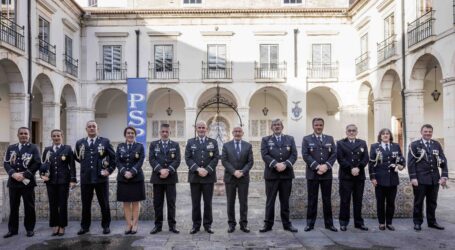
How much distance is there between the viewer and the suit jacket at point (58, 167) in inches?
253

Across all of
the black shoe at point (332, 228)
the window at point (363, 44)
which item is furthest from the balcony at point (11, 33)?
the window at point (363, 44)

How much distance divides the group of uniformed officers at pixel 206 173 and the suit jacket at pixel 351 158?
0.6 inches

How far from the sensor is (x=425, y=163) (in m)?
6.84

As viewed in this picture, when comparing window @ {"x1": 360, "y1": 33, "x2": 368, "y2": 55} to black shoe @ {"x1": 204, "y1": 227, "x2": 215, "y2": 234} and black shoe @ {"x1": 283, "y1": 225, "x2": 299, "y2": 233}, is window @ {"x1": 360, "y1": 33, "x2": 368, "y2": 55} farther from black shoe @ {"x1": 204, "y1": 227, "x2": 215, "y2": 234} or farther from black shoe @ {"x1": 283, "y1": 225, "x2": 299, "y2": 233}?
black shoe @ {"x1": 204, "y1": 227, "x2": 215, "y2": 234}

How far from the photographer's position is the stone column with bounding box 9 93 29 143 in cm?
1554

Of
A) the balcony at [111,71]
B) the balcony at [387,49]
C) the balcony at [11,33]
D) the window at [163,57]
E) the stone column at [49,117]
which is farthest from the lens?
the window at [163,57]

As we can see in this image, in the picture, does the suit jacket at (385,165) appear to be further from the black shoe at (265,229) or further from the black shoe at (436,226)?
the black shoe at (265,229)

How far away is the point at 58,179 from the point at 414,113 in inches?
536

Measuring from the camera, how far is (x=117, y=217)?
7.60 meters

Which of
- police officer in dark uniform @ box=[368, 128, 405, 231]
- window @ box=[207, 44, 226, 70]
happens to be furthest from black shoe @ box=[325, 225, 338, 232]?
window @ box=[207, 44, 226, 70]

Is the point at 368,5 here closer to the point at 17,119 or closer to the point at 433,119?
the point at 433,119

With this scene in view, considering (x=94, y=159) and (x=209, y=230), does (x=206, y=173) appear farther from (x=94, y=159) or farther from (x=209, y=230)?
(x=94, y=159)

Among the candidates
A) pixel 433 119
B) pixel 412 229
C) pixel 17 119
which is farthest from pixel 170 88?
pixel 412 229

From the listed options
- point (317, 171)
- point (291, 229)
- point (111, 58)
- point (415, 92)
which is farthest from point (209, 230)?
point (111, 58)
